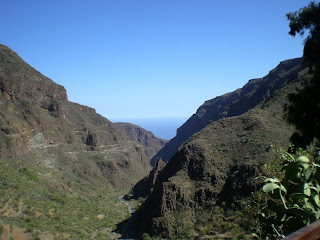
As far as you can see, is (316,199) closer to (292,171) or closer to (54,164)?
(292,171)

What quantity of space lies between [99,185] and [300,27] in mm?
60494

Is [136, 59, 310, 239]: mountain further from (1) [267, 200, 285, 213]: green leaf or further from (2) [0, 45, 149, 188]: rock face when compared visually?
(2) [0, 45, 149, 188]: rock face

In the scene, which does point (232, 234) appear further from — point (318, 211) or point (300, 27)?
point (318, 211)

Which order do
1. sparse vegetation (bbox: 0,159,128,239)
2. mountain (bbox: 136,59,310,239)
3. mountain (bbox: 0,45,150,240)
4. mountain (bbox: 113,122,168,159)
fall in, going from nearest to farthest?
mountain (bbox: 136,59,310,239) < sparse vegetation (bbox: 0,159,128,239) < mountain (bbox: 0,45,150,240) < mountain (bbox: 113,122,168,159)

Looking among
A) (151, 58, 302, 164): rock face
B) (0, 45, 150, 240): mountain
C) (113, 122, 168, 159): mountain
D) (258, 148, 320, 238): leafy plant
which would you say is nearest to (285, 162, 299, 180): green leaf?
(258, 148, 320, 238): leafy plant

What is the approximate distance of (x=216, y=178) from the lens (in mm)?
30859

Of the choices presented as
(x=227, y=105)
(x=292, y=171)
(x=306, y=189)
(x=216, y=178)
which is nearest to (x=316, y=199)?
(x=306, y=189)

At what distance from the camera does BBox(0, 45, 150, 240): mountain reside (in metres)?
34.7

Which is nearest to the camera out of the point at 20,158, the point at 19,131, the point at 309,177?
the point at 309,177

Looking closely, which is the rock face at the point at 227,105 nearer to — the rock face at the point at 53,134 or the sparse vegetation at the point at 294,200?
the rock face at the point at 53,134

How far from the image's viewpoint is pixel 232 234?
22500mm

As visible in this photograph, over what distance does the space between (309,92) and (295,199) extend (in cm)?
1073

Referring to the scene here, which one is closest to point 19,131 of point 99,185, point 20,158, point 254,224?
point 20,158

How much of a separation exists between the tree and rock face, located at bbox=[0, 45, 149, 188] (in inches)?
1897
